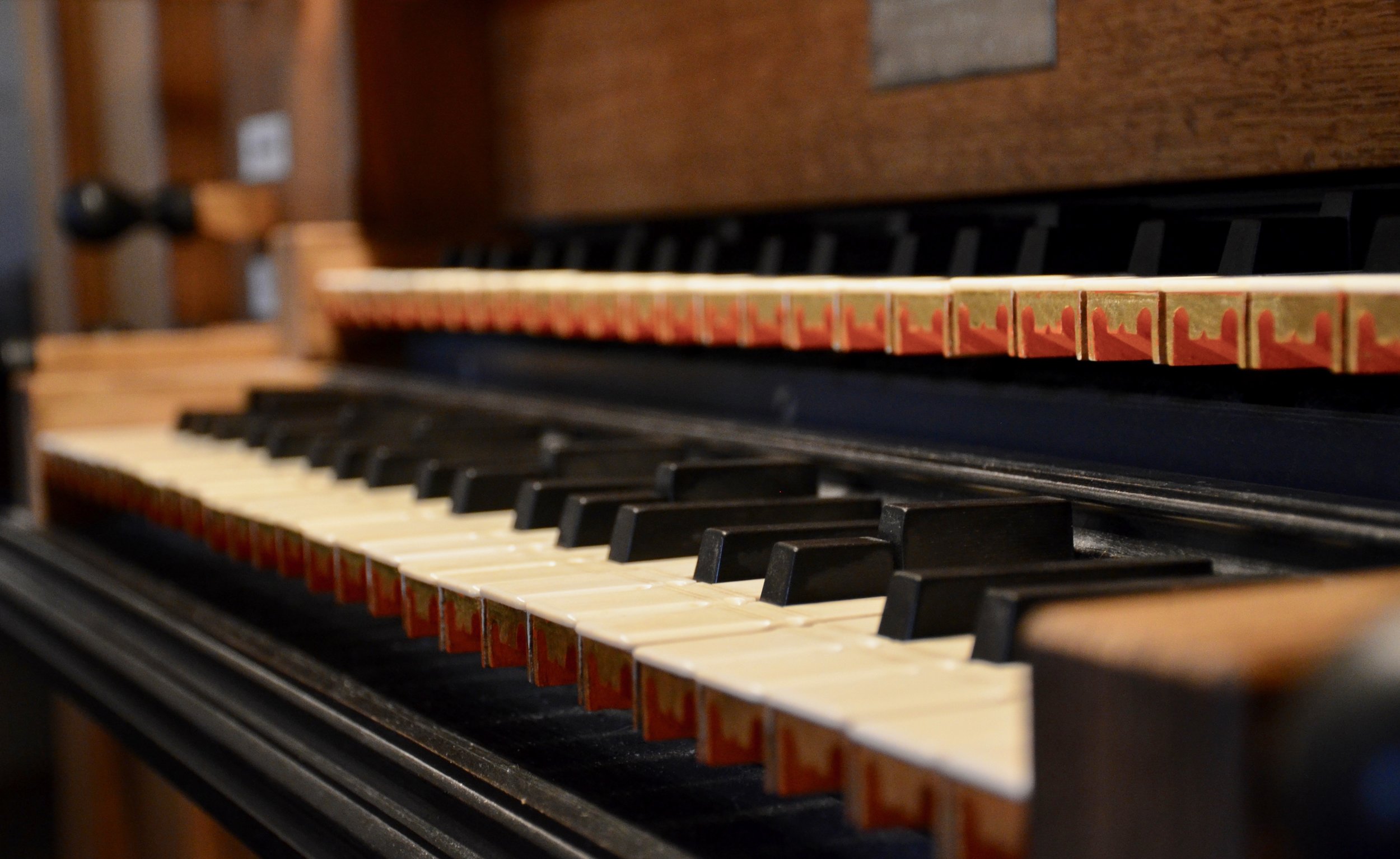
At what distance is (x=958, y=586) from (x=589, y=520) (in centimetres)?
37

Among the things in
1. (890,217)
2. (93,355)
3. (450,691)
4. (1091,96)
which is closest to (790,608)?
(450,691)

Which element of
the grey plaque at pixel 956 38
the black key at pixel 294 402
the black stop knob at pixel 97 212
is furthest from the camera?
the black stop knob at pixel 97 212

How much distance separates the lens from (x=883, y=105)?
4.54 ft

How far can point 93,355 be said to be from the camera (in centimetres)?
233

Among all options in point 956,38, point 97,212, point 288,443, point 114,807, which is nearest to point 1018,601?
point 956,38

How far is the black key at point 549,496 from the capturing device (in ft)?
3.61

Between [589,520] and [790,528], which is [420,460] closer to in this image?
[589,520]

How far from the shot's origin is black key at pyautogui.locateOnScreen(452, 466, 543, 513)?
3.88 feet

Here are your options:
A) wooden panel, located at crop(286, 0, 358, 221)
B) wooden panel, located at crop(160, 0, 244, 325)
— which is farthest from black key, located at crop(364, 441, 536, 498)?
wooden panel, located at crop(160, 0, 244, 325)

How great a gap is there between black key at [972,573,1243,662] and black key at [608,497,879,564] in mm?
289

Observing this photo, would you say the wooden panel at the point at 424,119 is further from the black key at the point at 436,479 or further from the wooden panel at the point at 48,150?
the wooden panel at the point at 48,150

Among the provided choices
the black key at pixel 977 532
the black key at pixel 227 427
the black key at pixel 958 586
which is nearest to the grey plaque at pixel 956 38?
the black key at pixel 977 532

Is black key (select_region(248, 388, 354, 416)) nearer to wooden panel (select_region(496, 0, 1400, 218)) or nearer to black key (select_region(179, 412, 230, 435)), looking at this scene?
black key (select_region(179, 412, 230, 435))

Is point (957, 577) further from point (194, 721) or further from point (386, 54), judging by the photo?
point (386, 54)
